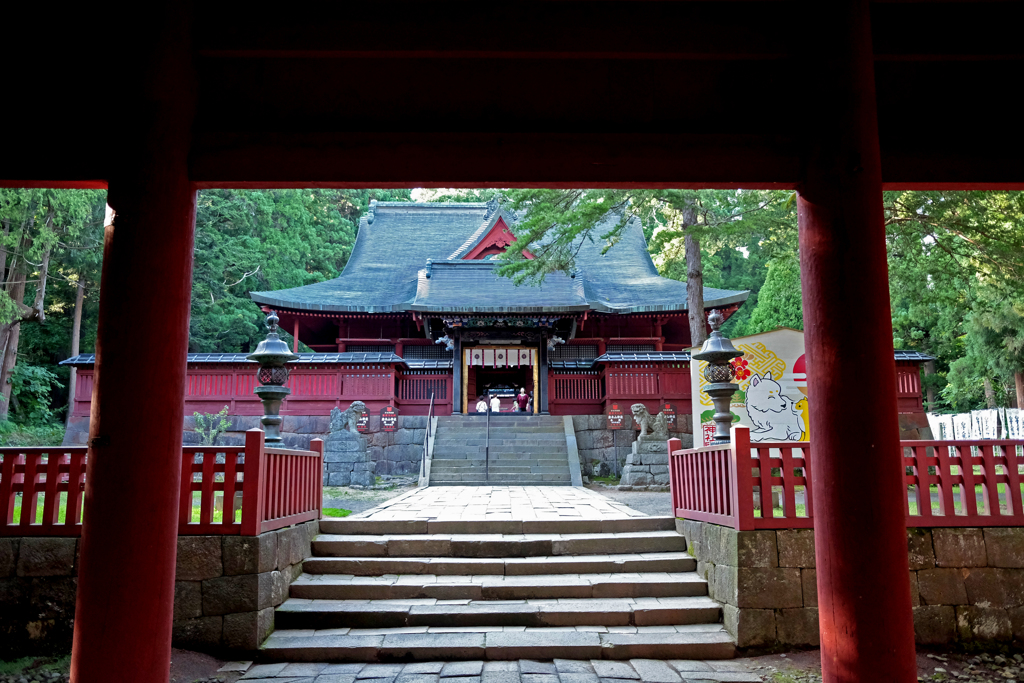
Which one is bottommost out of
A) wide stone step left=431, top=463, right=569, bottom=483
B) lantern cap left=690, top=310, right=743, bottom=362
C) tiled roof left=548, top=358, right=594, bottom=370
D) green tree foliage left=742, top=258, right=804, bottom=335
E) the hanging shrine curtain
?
wide stone step left=431, top=463, right=569, bottom=483

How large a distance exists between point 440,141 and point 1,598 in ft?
16.0

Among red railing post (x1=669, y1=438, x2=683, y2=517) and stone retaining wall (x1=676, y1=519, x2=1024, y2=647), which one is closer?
stone retaining wall (x1=676, y1=519, x2=1024, y2=647)

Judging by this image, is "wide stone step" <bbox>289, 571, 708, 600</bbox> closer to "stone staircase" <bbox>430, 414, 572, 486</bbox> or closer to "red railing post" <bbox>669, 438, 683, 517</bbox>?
"red railing post" <bbox>669, 438, 683, 517</bbox>

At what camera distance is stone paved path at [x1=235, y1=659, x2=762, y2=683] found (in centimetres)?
445

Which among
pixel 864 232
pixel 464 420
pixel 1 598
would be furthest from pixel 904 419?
pixel 1 598

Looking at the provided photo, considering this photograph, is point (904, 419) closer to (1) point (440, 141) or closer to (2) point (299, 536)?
(2) point (299, 536)

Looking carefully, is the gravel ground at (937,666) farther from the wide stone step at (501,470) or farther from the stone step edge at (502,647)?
the wide stone step at (501,470)

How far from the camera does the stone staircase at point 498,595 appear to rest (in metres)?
4.96

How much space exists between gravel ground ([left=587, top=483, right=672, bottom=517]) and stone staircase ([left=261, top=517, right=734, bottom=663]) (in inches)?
68.6

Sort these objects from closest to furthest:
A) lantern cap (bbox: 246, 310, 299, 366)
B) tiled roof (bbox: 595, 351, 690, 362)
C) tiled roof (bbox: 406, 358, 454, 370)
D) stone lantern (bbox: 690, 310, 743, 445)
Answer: stone lantern (bbox: 690, 310, 743, 445)
lantern cap (bbox: 246, 310, 299, 366)
tiled roof (bbox: 595, 351, 690, 362)
tiled roof (bbox: 406, 358, 454, 370)

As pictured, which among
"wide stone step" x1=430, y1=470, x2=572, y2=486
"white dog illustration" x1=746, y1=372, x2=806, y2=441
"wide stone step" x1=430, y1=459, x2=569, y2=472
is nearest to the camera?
"white dog illustration" x1=746, y1=372, x2=806, y2=441

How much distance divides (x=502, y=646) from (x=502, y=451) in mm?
9208

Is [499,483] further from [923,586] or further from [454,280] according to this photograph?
[923,586]

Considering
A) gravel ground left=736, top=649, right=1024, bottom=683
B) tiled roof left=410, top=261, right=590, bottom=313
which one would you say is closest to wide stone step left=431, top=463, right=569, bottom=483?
tiled roof left=410, top=261, right=590, bottom=313
